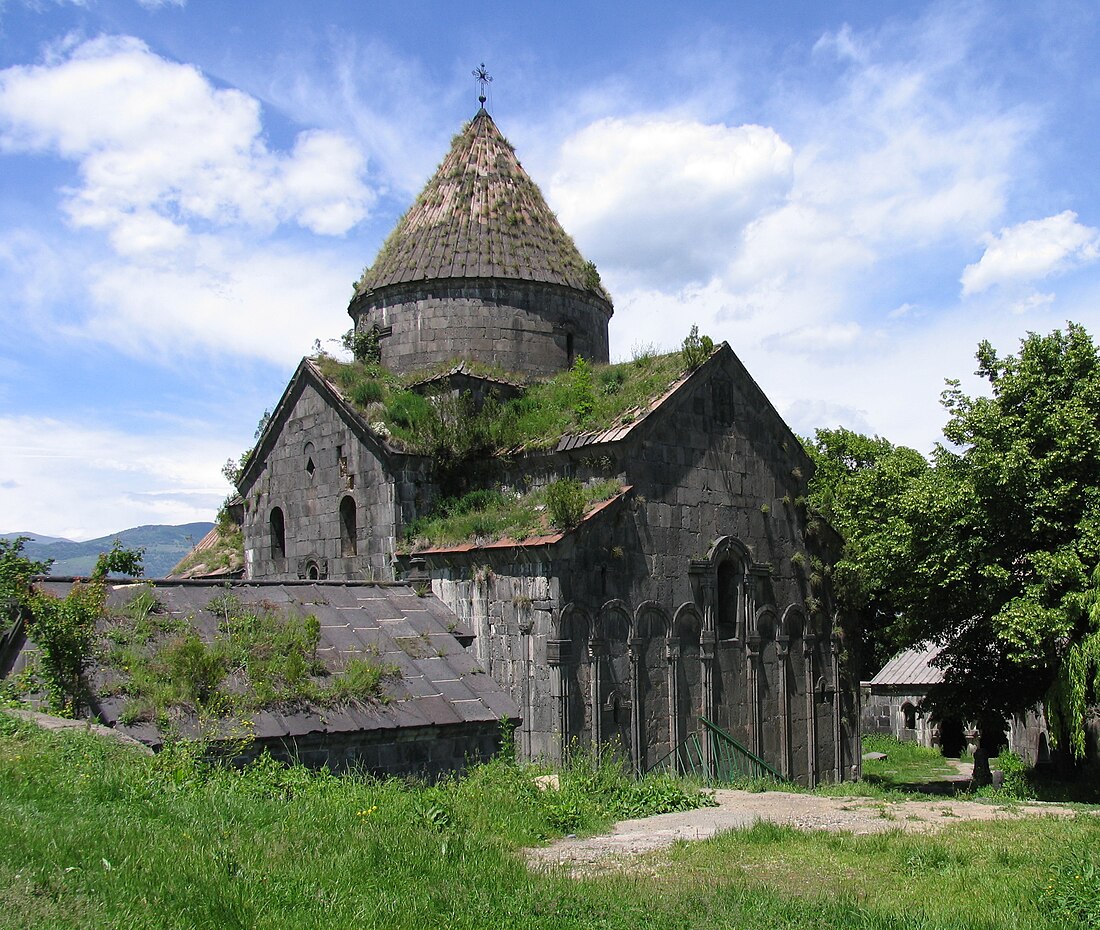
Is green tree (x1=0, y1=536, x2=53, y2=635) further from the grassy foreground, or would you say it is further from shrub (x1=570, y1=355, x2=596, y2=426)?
shrub (x1=570, y1=355, x2=596, y2=426)

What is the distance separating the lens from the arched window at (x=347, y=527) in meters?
14.2

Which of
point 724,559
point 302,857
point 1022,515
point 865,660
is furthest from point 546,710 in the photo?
point 865,660

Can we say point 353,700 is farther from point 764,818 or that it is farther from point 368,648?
point 764,818

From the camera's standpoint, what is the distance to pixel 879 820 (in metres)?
8.73

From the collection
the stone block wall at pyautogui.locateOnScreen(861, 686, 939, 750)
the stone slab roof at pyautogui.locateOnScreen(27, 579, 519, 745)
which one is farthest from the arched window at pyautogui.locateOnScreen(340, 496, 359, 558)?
the stone block wall at pyautogui.locateOnScreen(861, 686, 939, 750)

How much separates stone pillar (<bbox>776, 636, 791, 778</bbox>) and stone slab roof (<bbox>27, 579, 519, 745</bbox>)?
477cm

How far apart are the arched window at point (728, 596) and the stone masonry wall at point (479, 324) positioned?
424 centimetres

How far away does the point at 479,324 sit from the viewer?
1552 centimetres

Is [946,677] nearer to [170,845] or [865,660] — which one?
[865,660]

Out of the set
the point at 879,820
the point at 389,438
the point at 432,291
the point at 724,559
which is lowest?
the point at 879,820

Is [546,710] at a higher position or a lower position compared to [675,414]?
lower

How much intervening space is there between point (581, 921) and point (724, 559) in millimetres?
8583

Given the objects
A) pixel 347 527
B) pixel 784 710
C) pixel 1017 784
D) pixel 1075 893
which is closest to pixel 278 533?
pixel 347 527

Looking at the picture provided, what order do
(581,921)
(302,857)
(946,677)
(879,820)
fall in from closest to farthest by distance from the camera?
(581,921)
(302,857)
(879,820)
(946,677)
